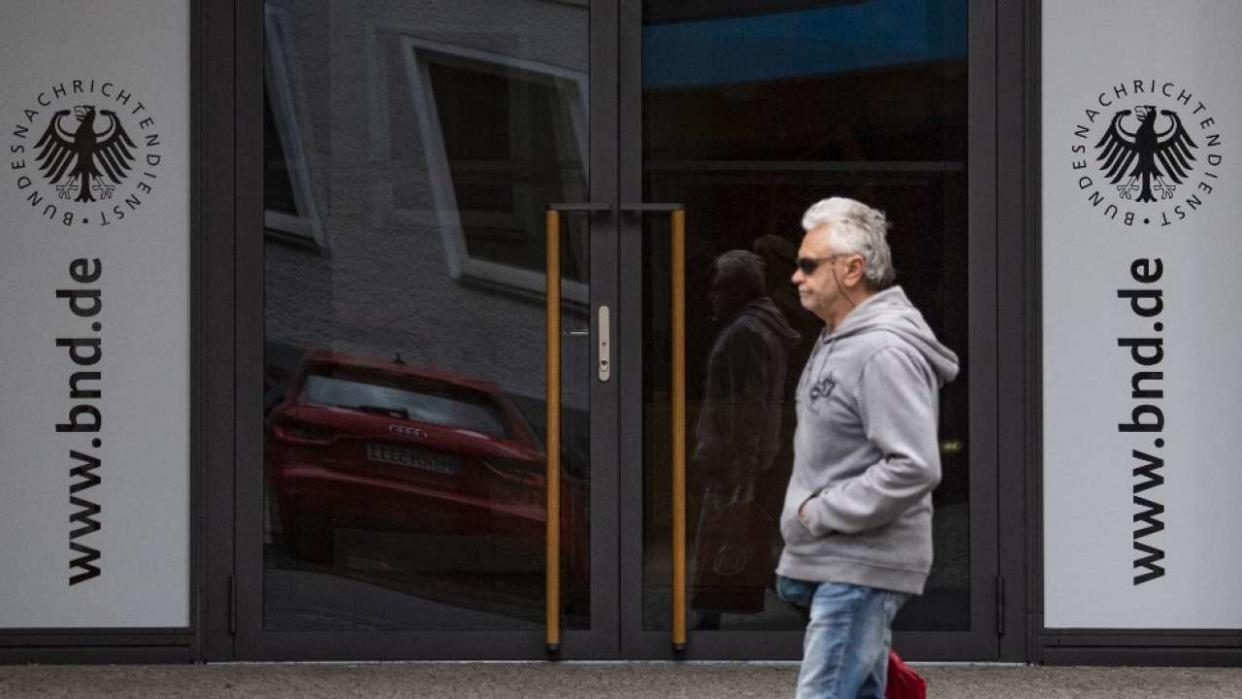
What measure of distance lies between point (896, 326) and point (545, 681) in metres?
3.14

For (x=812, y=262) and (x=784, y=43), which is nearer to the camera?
(x=812, y=262)

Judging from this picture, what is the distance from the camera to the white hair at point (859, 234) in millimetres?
4613

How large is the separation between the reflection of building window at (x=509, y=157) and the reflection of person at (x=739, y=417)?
0.58 meters

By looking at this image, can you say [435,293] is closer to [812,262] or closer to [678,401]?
[678,401]

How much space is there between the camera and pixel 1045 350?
749 centimetres

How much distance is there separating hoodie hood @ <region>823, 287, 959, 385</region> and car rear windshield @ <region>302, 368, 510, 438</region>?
3.06m

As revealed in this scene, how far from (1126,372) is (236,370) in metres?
3.39

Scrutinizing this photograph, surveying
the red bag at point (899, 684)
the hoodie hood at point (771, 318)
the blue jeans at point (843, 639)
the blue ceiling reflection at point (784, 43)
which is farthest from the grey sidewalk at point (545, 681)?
the blue jeans at point (843, 639)

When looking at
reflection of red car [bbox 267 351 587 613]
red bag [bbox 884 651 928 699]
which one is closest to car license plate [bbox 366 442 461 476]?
reflection of red car [bbox 267 351 587 613]

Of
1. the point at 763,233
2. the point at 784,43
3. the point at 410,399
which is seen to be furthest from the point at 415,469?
the point at 784,43

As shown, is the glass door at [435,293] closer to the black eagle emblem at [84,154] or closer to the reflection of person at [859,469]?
the black eagle emblem at [84,154]

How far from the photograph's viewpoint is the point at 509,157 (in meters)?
7.49

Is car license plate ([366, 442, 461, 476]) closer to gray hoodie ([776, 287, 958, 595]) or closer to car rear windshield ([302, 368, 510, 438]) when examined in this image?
car rear windshield ([302, 368, 510, 438])

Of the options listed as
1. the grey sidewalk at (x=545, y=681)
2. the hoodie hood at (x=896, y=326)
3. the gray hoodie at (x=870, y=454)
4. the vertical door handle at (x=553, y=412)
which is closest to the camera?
the gray hoodie at (x=870, y=454)
